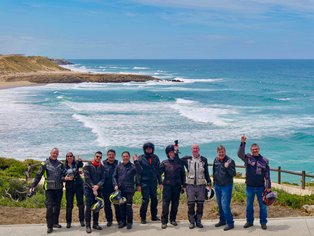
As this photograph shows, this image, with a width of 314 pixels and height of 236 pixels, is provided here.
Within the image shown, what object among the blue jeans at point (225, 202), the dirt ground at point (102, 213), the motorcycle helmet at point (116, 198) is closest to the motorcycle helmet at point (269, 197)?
the blue jeans at point (225, 202)

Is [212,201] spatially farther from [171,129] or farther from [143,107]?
[143,107]

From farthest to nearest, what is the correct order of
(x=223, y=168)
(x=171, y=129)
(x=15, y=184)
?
(x=171, y=129), (x=15, y=184), (x=223, y=168)

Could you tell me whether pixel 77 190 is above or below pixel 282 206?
above

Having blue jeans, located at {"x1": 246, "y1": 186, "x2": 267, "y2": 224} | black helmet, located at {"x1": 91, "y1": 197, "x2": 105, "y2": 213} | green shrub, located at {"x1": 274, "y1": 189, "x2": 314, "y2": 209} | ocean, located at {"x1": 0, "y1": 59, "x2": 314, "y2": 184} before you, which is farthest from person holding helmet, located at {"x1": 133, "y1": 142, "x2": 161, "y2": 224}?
ocean, located at {"x1": 0, "y1": 59, "x2": 314, "y2": 184}

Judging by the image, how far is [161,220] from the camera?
9.43 meters

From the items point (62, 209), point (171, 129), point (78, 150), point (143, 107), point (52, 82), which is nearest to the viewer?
point (62, 209)

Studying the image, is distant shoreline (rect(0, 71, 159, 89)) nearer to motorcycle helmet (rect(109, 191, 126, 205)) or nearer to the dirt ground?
the dirt ground

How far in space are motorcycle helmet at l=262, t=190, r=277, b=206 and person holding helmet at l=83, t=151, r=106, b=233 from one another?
120 inches

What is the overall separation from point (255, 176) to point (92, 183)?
3.07 meters

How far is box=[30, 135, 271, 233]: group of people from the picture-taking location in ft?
30.0

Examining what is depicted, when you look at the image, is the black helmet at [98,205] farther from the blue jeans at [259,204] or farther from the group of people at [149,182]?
the blue jeans at [259,204]

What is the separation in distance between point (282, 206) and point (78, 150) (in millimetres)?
20155

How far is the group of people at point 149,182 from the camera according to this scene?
913 centimetres

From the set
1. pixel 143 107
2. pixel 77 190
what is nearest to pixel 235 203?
pixel 77 190
